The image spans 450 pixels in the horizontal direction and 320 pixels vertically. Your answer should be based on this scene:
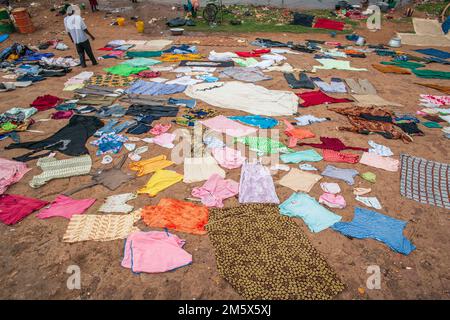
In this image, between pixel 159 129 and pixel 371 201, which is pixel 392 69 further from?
pixel 159 129

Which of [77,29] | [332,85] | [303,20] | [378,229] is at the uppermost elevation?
[77,29]

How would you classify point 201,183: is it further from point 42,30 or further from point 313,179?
point 42,30

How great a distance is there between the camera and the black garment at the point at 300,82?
760cm

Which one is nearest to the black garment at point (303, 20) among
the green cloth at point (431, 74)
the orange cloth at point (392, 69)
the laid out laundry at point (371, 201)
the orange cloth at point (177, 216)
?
the orange cloth at point (392, 69)

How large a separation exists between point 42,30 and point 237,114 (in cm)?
1120

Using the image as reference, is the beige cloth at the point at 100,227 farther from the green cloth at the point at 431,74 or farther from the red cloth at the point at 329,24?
the red cloth at the point at 329,24

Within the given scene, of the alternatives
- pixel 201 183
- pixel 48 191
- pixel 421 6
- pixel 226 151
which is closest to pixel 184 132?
pixel 226 151

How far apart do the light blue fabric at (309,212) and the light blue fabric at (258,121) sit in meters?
2.14

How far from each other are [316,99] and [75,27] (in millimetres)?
7124

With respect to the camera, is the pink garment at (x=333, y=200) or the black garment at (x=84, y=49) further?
Result: the black garment at (x=84, y=49)

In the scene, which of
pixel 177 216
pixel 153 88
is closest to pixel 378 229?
pixel 177 216

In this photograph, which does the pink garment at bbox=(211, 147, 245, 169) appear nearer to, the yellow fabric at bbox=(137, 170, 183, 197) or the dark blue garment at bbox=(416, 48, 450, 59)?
the yellow fabric at bbox=(137, 170, 183, 197)

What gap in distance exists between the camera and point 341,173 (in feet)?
15.1

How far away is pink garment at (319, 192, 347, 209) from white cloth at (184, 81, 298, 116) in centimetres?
271
